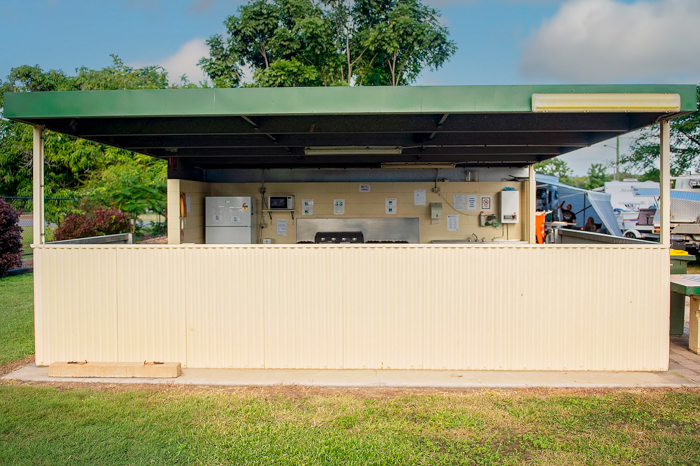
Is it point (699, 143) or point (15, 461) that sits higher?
point (699, 143)

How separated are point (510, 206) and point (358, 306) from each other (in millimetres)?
5528

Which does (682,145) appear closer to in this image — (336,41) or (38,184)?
(336,41)

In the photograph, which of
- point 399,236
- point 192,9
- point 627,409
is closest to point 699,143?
point 399,236

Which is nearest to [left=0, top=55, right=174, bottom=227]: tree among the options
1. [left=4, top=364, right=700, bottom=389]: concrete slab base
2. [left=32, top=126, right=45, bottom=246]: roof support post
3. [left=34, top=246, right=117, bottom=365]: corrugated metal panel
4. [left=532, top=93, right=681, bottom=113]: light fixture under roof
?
[left=32, top=126, right=45, bottom=246]: roof support post

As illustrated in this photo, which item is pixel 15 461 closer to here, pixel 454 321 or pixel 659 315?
pixel 454 321

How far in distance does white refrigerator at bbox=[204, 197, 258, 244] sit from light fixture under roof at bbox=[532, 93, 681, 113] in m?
5.83

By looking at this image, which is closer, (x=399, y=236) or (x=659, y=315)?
(x=659, y=315)

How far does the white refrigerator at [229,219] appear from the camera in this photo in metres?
9.35

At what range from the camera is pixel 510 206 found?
9773 mm

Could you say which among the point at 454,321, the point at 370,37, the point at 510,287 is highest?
the point at 370,37

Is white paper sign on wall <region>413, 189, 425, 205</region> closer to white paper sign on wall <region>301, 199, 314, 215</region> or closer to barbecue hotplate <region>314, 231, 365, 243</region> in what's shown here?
barbecue hotplate <region>314, 231, 365, 243</region>

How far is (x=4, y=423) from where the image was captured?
3.82m

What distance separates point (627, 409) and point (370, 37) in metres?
22.9

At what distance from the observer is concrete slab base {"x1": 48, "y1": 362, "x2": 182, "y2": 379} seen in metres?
4.92
